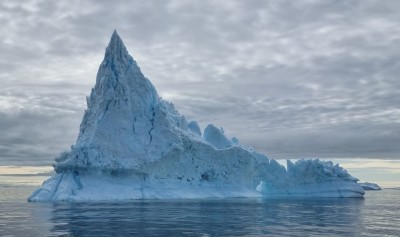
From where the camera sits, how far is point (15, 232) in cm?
1755

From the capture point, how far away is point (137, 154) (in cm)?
4103

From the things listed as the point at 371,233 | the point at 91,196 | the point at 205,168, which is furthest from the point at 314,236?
the point at 205,168

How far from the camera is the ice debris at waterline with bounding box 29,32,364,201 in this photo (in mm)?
39375

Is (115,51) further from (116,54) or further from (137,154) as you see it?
(137,154)

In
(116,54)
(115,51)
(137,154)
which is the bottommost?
(137,154)

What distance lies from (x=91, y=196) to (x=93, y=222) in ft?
56.8

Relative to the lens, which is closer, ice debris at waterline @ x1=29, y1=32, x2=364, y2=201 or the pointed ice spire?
ice debris at waterline @ x1=29, y1=32, x2=364, y2=201

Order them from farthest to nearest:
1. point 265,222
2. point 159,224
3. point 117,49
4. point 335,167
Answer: point 335,167, point 117,49, point 265,222, point 159,224

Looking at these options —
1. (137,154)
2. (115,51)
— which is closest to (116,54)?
(115,51)

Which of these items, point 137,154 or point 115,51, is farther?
point 115,51

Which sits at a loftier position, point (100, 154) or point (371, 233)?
point (100, 154)

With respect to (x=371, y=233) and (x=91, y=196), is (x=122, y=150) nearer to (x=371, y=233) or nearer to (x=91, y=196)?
(x=91, y=196)

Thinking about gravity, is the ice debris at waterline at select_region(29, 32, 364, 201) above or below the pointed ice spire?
below

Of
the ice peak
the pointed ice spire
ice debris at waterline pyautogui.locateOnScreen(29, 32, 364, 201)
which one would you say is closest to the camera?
ice debris at waterline pyautogui.locateOnScreen(29, 32, 364, 201)
